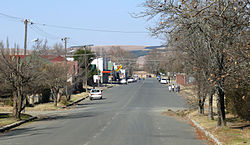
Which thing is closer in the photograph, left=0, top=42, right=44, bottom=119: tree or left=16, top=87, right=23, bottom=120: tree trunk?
left=0, top=42, right=44, bottom=119: tree

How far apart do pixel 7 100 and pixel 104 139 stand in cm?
2508

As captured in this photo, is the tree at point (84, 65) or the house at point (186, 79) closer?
the house at point (186, 79)

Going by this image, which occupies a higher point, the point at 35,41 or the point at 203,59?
the point at 35,41

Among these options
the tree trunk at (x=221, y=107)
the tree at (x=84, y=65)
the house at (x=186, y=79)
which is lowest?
the tree trunk at (x=221, y=107)

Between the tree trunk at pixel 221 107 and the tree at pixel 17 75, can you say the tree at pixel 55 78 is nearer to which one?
the tree at pixel 17 75

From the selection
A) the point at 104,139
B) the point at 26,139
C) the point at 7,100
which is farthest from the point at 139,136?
the point at 7,100

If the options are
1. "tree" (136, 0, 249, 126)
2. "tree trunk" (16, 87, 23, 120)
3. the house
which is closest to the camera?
"tree" (136, 0, 249, 126)

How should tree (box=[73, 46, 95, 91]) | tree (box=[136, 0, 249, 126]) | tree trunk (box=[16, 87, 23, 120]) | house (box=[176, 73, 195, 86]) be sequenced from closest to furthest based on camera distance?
tree (box=[136, 0, 249, 126]), tree trunk (box=[16, 87, 23, 120]), house (box=[176, 73, 195, 86]), tree (box=[73, 46, 95, 91])

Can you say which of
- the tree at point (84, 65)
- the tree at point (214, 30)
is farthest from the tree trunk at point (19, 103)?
the tree at point (84, 65)

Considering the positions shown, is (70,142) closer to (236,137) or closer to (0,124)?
(236,137)

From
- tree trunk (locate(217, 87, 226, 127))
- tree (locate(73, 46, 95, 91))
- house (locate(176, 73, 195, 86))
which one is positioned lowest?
tree trunk (locate(217, 87, 226, 127))

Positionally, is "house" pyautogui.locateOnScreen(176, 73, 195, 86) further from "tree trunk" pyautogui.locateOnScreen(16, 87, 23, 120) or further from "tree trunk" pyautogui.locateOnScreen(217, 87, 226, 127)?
"tree trunk" pyautogui.locateOnScreen(16, 87, 23, 120)

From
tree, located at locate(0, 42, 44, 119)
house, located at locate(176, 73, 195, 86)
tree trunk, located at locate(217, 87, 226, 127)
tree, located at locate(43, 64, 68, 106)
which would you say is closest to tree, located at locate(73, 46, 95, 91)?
tree, located at locate(43, 64, 68, 106)

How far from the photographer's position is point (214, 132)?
15.7 metres
